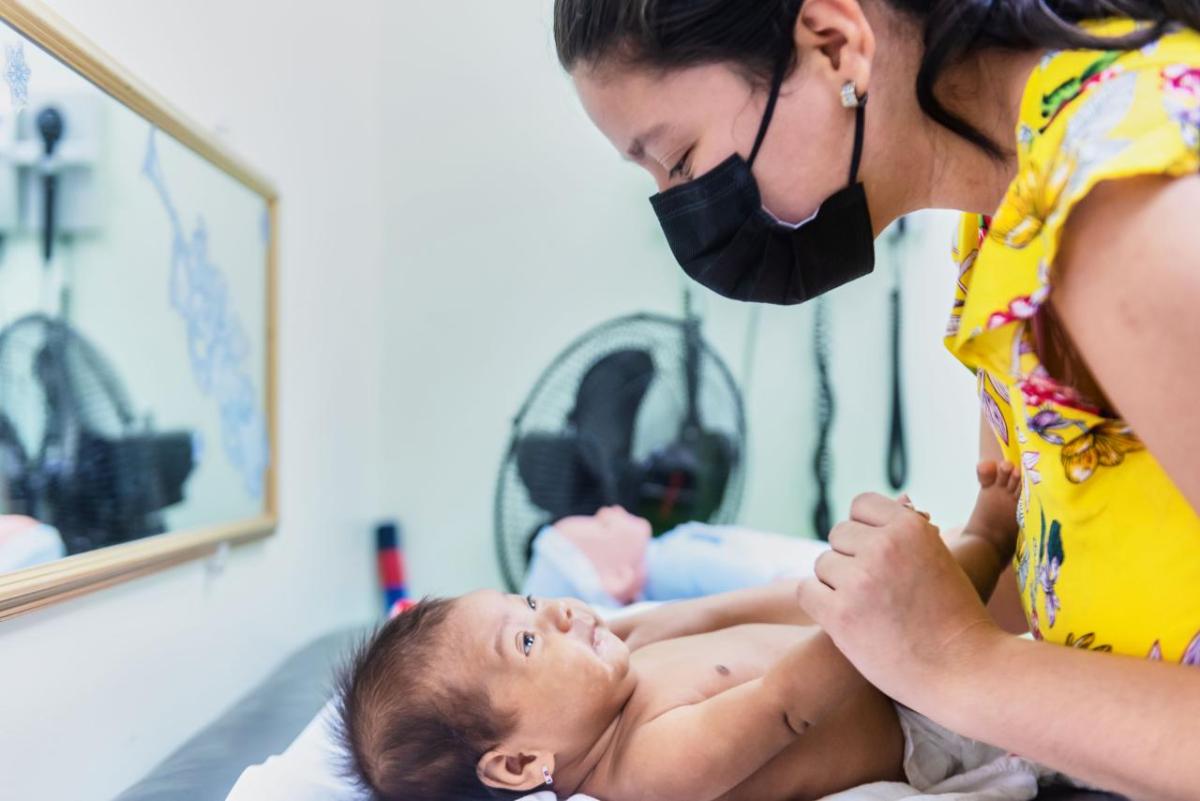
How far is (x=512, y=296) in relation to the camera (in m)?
2.52

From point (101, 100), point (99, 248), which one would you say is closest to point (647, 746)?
point (99, 248)

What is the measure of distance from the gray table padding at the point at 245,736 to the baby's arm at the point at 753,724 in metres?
0.52

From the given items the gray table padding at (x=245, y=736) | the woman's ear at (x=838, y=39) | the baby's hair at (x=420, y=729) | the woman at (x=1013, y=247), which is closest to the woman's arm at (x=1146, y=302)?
the woman at (x=1013, y=247)

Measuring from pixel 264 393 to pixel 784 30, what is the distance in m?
1.35

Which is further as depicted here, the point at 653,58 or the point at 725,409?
the point at 725,409

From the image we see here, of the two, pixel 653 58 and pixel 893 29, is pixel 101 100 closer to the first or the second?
pixel 653 58

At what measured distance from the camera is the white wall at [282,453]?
43.3 inches

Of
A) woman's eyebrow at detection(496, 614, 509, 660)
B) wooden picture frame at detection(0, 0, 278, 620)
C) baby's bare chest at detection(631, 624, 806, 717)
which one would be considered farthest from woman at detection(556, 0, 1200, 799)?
wooden picture frame at detection(0, 0, 278, 620)

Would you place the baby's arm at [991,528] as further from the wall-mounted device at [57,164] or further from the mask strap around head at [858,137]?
the wall-mounted device at [57,164]

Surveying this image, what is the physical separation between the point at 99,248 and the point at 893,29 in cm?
103

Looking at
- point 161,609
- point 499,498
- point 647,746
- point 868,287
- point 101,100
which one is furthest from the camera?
point 868,287

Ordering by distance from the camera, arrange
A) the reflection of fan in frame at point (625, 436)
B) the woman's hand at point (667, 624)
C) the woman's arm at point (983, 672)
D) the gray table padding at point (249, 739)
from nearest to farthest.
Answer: the woman's arm at point (983, 672) → the gray table padding at point (249, 739) → the woman's hand at point (667, 624) → the reflection of fan in frame at point (625, 436)

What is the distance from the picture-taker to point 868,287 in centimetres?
245

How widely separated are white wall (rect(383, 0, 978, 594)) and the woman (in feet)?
5.18
